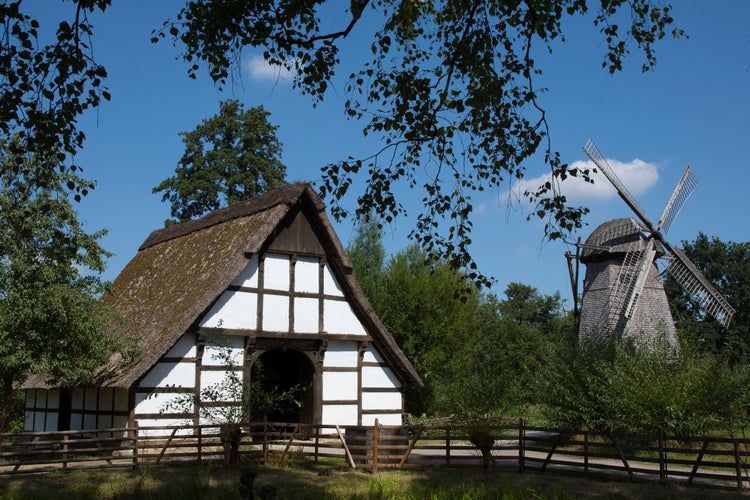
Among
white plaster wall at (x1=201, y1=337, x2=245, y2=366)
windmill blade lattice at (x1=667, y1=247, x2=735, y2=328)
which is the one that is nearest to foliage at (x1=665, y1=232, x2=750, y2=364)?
windmill blade lattice at (x1=667, y1=247, x2=735, y2=328)

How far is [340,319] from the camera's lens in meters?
19.9

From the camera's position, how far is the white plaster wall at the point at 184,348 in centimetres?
1705

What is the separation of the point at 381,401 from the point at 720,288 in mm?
32151

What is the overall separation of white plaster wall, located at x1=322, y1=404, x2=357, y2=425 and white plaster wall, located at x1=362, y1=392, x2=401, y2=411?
1.39ft

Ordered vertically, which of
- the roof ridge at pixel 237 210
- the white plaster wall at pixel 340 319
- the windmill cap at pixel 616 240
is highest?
the windmill cap at pixel 616 240

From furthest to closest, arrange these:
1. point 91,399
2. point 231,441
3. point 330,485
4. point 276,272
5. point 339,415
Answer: point 339,415, point 276,272, point 91,399, point 231,441, point 330,485

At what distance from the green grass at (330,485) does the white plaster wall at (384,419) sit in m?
5.83

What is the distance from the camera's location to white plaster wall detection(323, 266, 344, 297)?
19875 mm

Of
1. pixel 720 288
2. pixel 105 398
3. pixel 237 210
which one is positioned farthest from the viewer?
pixel 720 288

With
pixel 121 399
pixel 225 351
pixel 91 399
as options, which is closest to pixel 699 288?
pixel 225 351

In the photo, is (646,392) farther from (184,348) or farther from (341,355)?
(184,348)

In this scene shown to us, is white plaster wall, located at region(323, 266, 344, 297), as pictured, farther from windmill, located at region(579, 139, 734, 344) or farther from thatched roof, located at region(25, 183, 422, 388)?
windmill, located at region(579, 139, 734, 344)

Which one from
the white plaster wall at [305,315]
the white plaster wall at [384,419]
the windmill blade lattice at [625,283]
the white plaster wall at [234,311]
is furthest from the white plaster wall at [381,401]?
the windmill blade lattice at [625,283]

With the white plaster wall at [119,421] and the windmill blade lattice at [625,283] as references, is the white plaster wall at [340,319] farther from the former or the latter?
the windmill blade lattice at [625,283]
